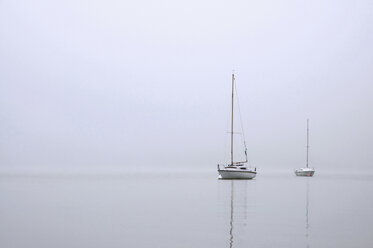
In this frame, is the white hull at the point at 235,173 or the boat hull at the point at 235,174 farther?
the boat hull at the point at 235,174

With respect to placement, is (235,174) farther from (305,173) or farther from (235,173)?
(305,173)

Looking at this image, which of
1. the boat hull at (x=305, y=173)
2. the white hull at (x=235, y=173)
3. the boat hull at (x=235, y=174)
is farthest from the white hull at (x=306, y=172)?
the white hull at (x=235, y=173)

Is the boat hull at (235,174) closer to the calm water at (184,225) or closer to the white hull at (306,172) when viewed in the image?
the white hull at (306,172)

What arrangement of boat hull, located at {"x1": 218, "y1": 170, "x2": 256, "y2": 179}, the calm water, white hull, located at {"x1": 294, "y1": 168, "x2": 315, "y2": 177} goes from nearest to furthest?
the calm water → boat hull, located at {"x1": 218, "y1": 170, "x2": 256, "y2": 179} → white hull, located at {"x1": 294, "y1": 168, "x2": 315, "y2": 177}

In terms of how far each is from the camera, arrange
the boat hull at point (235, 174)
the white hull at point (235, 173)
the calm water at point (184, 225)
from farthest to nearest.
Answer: the boat hull at point (235, 174) → the white hull at point (235, 173) → the calm water at point (184, 225)

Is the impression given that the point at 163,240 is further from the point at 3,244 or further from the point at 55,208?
the point at 55,208

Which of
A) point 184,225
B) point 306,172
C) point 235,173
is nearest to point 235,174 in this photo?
point 235,173

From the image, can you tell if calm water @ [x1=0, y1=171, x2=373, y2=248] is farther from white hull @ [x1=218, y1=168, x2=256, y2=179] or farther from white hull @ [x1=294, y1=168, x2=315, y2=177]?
white hull @ [x1=294, y1=168, x2=315, y2=177]

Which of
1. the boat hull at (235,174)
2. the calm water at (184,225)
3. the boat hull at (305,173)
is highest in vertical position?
the calm water at (184,225)

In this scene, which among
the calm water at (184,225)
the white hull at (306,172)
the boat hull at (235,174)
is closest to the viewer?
the calm water at (184,225)

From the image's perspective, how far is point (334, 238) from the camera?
60.7ft

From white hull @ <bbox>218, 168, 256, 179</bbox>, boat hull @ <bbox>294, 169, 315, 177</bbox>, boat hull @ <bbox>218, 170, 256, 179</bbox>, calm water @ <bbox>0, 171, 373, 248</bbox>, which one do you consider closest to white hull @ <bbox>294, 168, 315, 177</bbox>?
boat hull @ <bbox>294, 169, 315, 177</bbox>

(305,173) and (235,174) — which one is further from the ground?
(235,174)

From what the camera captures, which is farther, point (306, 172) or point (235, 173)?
point (306, 172)
